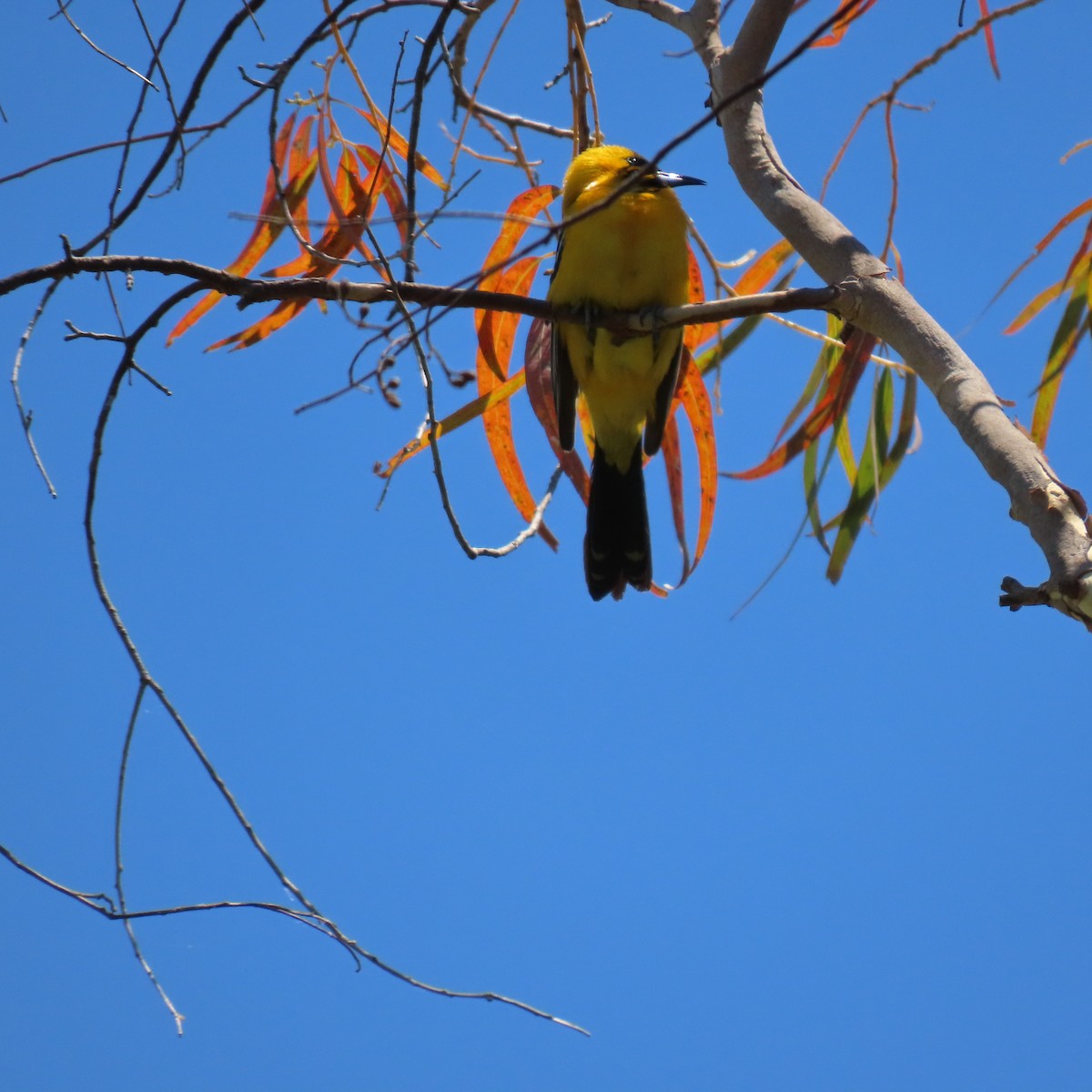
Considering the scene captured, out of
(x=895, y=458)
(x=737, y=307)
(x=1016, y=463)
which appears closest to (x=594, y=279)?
(x=895, y=458)

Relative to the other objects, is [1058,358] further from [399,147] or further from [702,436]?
[399,147]

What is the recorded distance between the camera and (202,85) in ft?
4.97

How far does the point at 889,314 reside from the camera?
153 centimetres

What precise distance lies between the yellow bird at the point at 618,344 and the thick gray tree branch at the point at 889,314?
19.0 inches

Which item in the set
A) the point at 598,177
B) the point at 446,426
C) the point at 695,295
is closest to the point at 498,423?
the point at 446,426

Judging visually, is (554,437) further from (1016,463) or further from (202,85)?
(1016,463)

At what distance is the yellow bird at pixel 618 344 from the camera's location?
8.27 ft

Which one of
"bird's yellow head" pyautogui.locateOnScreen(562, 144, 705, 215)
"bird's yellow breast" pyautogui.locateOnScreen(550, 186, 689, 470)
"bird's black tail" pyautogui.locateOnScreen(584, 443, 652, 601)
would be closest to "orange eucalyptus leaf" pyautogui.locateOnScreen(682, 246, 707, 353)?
"bird's yellow breast" pyautogui.locateOnScreen(550, 186, 689, 470)

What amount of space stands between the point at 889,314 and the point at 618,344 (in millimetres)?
1113

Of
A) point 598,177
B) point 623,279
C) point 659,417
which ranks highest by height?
point 598,177

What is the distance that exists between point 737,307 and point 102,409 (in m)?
0.87

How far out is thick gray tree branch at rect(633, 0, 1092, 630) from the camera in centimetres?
124

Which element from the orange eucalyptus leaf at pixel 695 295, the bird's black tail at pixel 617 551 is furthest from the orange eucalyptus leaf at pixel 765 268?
the bird's black tail at pixel 617 551

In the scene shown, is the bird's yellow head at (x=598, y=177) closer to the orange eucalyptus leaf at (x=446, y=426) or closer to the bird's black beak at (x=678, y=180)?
the bird's black beak at (x=678, y=180)
